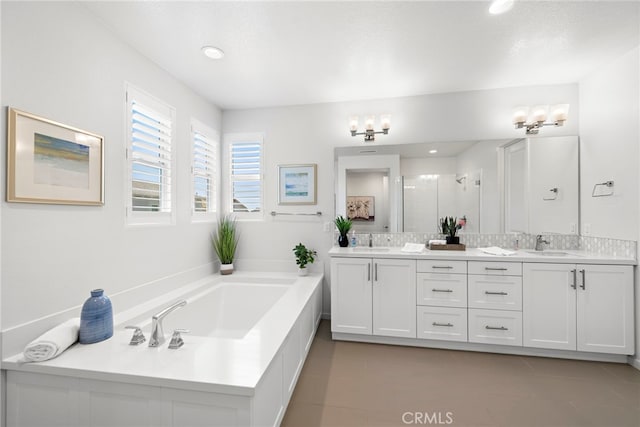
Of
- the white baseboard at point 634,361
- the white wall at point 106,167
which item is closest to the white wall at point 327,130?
the white wall at point 106,167

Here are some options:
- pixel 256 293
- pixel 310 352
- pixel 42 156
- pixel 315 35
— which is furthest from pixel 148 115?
pixel 310 352

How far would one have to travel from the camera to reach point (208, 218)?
3.17 m

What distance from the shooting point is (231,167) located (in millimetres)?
3443

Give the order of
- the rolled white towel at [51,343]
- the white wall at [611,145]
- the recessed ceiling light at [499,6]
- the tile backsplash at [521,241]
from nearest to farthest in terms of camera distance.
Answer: the rolled white towel at [51,343], the recessed ceiling light at [499,6], the white wall at [611,145], the tile backsplash at [521,241]

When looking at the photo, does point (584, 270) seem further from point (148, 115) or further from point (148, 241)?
point (148, 115)

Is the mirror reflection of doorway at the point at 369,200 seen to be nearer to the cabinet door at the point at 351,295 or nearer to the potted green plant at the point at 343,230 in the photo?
the potted green plant at the point at 343,230

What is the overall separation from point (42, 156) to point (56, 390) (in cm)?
122

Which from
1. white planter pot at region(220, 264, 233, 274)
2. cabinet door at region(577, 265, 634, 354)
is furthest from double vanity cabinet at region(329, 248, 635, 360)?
white planter pot at region(220, 264, 233, 274)

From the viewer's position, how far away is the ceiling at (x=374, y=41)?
68.5 inches

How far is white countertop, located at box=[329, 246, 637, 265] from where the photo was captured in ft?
7.43

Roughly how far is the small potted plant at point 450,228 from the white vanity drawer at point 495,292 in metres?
0.50

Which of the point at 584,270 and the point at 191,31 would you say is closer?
the point at 191,31

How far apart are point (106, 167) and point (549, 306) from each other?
12.0 ft

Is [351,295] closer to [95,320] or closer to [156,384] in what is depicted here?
[156,384]
